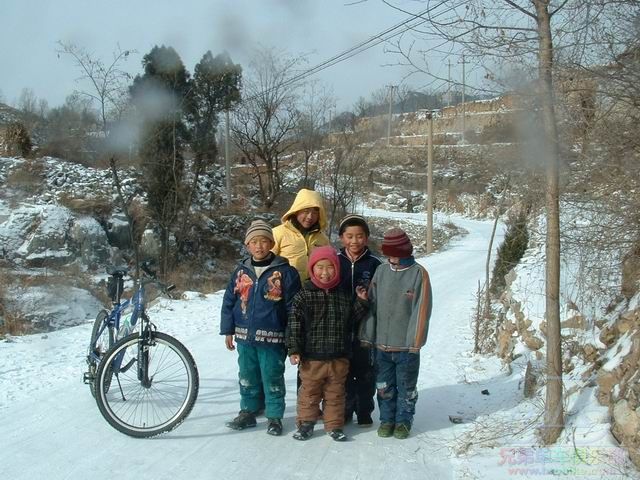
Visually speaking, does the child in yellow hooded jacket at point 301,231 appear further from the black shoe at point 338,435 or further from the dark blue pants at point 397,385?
the black shoe at point 338,435

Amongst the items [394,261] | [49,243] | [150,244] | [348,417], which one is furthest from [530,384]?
[150,244]

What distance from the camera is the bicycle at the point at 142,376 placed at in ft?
13.5

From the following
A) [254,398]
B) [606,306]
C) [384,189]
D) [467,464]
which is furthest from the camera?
[384,189]

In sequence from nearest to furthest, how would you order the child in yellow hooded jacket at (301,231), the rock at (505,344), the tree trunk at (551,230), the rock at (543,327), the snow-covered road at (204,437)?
the tree trunk at (551,230)
the snow-covered road at (204,437)
the child in yellow hooded jacket at (301,231)
the rock at (543,327)
the rock at (505,344)

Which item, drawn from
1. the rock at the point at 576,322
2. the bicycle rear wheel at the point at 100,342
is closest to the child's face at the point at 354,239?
the bicycle rear wheel at the point at 100,342

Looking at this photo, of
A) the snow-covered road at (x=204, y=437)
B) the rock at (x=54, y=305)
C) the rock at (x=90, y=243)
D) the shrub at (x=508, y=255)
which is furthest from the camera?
the rock at (x=90, y=243)

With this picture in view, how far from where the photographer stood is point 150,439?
4.12 metres

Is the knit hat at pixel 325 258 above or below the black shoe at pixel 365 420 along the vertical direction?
above

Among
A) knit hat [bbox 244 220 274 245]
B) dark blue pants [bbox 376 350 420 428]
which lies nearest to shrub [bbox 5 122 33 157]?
knit hat [bbox 244 220 274 245]

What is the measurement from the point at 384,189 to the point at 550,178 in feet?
137

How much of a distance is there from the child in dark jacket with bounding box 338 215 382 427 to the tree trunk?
129 cm

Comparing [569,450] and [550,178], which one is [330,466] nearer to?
[569,450]

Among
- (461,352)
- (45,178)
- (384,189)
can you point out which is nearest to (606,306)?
(461,352)

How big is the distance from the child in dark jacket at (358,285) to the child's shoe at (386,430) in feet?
0.73
